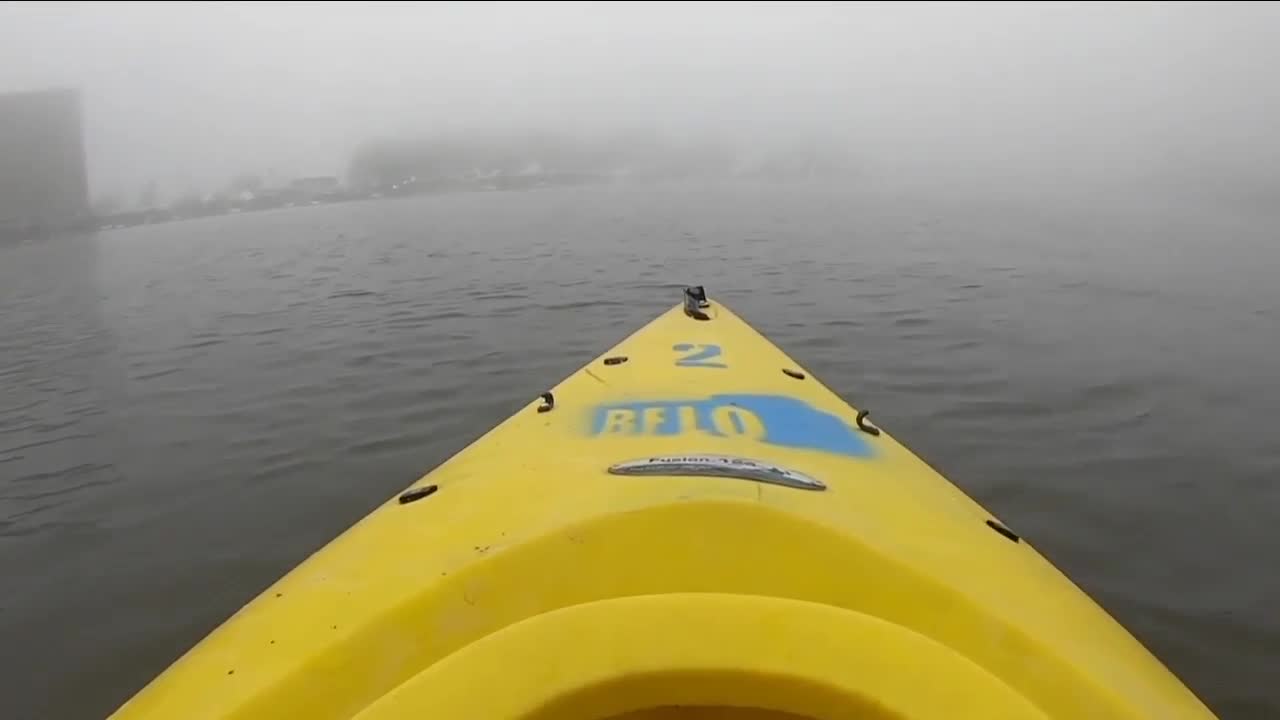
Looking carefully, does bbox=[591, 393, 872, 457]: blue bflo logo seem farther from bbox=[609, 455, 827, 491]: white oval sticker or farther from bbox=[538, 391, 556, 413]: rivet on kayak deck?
bbox=[609, 455, 827, 491]: white oval sticker

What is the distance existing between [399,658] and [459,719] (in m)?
0.21

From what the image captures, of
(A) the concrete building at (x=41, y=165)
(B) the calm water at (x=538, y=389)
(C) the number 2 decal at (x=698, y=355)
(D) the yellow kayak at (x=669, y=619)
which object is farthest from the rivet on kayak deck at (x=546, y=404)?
(A) the concrete building at (x=41, y=165)

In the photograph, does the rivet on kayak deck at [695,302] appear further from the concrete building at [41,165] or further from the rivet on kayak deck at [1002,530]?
the concrete building at [41,165]

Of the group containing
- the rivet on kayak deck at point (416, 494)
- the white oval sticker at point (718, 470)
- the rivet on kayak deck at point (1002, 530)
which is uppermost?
the white oval sticker at point (718, 470)

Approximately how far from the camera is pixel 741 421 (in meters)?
2.70

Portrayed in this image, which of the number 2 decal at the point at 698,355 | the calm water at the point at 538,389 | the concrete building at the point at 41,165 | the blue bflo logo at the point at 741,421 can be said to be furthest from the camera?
the concrete building at the point at 41,165

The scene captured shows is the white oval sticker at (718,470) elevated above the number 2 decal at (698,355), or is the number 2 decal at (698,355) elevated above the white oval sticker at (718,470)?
the white oval sticker at (718,470)

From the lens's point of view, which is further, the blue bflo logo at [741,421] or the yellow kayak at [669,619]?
the blue bflo logo at [741,421]

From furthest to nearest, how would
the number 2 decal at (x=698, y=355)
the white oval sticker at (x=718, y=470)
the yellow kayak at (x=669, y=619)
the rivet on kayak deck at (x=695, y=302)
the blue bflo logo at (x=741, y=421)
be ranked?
the rivet on kayak deck at (x=695, y=302) → the number 2 decal at (x=698, y=355) → the blue bflo logo at (x=741, y=421) → the white oval sticker at (x=718, y=470) → the yellow kayak at (x=669, y=619)

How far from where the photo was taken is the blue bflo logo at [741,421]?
101 inches

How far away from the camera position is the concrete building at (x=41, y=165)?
1495 cm

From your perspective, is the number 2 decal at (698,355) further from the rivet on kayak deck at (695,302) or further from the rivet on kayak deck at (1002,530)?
the rivet on kayak deck at (1002,530)

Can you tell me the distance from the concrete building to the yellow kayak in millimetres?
14721

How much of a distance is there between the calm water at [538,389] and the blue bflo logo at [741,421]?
1036 millimetres
